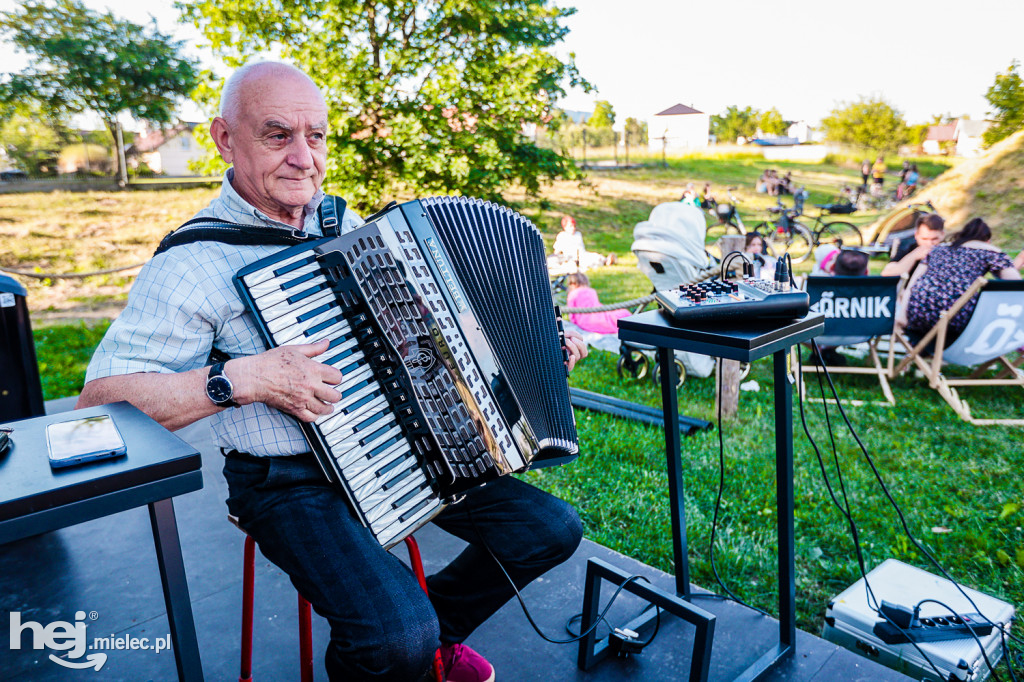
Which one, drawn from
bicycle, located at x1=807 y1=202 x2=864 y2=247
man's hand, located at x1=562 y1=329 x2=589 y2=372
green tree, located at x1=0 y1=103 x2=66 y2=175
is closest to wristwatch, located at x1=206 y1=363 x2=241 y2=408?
man's hand, located at x1=562 y1=329 x2=589 y2=372

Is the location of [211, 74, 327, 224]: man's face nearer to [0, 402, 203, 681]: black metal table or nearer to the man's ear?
the man's ear

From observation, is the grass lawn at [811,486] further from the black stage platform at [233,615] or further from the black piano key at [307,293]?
the black piano key at [307,293]

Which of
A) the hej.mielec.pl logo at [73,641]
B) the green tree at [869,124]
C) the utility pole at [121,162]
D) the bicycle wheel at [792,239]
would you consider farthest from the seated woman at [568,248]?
the green tree at [869,124]

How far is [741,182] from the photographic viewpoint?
26188 mm

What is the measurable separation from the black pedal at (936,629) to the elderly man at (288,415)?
103 cm

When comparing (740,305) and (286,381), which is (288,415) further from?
(740,305)

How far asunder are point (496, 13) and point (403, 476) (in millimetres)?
8903

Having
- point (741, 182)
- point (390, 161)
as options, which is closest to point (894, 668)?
point (390, 161)

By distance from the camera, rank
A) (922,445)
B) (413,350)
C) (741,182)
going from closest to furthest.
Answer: (413,350) < (922,445) < (741,182)

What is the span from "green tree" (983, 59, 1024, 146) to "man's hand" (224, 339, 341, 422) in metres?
25.4

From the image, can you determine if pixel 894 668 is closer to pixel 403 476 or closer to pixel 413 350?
pixel 403 476

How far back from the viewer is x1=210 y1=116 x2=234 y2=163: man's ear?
1.73 meters

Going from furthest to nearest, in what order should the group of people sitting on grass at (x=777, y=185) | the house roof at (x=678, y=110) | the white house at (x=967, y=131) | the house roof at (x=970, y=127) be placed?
the house roof at (x=970, y=127), the house roof at (x=678, y=110), the white house at (x=967, y=131), the group of people sitting on grass at (x=777, y=185)

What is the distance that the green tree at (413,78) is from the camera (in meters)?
8.54
